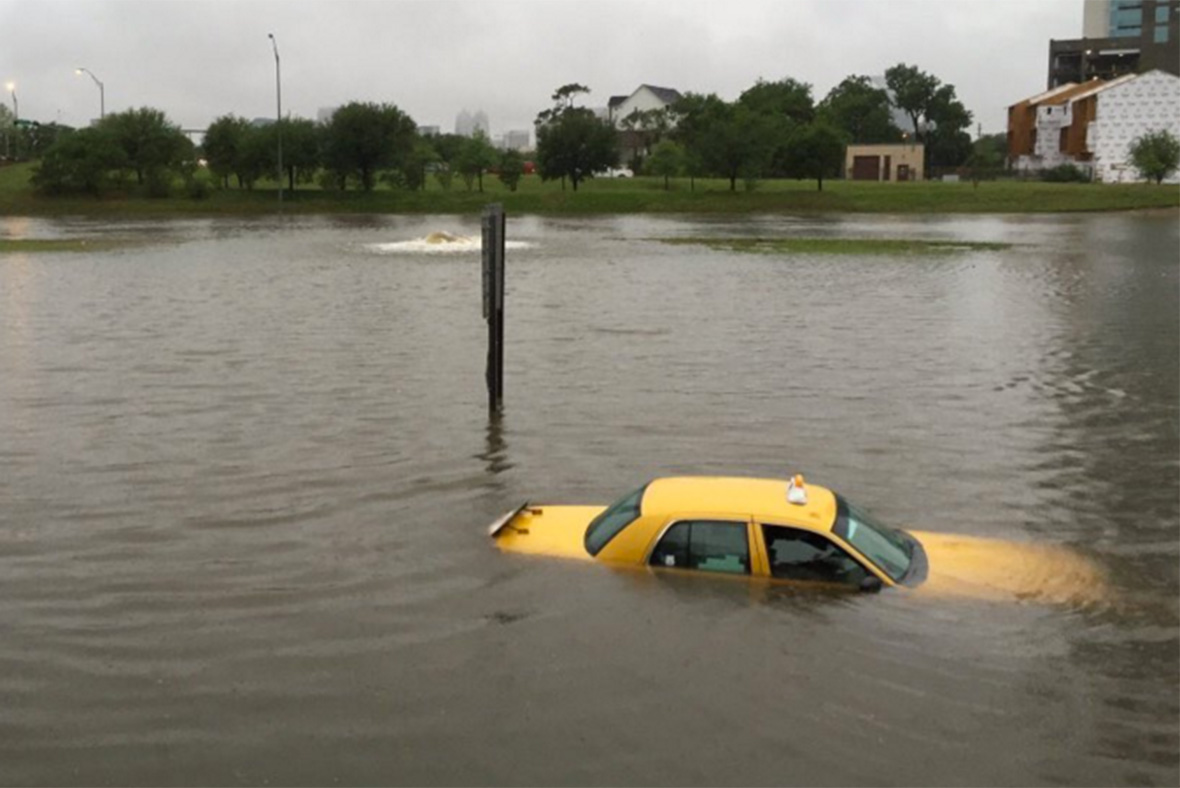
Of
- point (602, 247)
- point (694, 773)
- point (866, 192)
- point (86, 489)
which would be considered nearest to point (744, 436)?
point (86, 489)

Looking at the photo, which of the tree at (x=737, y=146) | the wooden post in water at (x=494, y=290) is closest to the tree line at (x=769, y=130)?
the tree at (x=737, y=146)

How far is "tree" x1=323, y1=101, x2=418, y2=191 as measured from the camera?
9462 cm

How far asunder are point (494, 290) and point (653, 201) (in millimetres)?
75103

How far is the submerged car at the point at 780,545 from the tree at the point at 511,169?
91.6 metres

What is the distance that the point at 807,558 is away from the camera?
10.4 m

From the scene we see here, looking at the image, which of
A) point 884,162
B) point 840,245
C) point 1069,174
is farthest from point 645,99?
point 840,245

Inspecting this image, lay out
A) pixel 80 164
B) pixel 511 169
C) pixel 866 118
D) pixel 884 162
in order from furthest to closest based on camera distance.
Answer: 1. pixel 866 118
2. pixel 884 162
3. pixel 511 169
4. pixel 80 164

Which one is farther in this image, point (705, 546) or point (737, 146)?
point (737, 146)

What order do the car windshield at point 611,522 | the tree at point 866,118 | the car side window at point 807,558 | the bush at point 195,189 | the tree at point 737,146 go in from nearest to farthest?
the car side window at point 807,558, the car windshield at point 611,522, the bush at point 195,189, the tree at point 737,146, the tree at point 866,118

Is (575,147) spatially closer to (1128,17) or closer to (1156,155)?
(1156,155)

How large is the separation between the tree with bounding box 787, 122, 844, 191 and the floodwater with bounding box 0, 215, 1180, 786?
2908 inches

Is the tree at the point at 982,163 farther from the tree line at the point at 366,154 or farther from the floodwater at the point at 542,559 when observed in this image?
the floodwater at the point at 542,559

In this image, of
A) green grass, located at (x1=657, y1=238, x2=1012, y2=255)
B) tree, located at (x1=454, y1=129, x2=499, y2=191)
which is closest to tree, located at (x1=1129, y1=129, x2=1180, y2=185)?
green grass, located at (x1=657, y1=238, x2=1012, y2=255)

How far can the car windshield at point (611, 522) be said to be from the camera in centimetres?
1111
